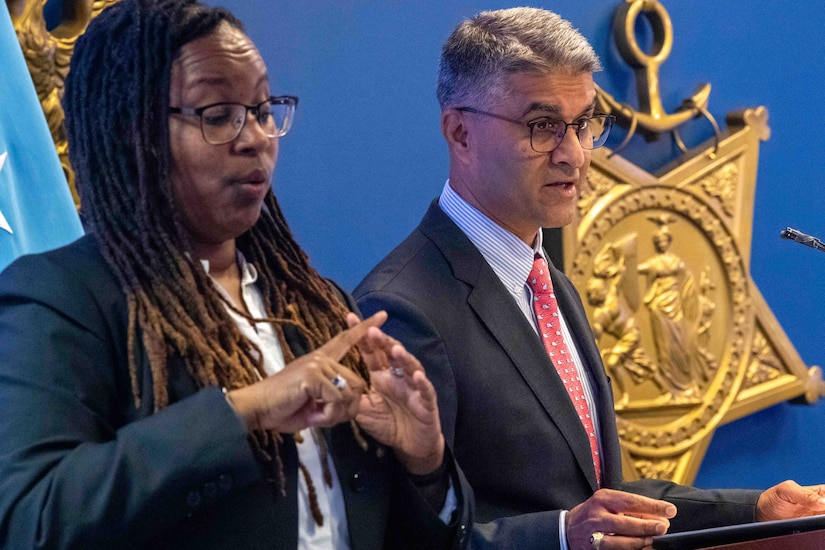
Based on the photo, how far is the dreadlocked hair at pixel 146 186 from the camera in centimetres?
121

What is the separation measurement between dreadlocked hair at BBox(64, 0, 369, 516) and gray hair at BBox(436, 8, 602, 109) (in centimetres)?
82

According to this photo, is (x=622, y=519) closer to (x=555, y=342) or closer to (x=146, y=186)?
(x=555, y=342)

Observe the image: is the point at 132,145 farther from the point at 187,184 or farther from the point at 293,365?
the point at 293,365

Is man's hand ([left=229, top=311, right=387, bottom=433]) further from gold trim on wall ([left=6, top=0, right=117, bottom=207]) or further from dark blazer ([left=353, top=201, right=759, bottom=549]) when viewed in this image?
gold trim on wall ([left=6, top=0, right=117, bottom=207])

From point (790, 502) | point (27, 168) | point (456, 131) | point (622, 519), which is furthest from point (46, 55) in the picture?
point (790, 502)

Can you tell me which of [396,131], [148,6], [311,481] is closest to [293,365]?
[311,481]

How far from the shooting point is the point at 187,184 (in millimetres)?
1250

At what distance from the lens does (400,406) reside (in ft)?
4.28

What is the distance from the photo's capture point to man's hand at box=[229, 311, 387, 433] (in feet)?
3.63

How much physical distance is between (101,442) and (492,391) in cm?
82

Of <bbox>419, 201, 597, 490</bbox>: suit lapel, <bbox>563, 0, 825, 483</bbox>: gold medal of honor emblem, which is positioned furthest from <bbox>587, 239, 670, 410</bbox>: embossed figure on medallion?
<bbox>419, 201, 597, 490</bbox>: suit lapel

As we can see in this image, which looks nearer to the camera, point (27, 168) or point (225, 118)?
point (225, 118)

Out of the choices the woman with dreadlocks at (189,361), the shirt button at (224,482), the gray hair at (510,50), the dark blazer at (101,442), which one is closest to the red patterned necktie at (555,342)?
the gray hair at (510,50)

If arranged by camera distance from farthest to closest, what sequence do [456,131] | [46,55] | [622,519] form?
[456,131] → [46,55] → [622,519]
